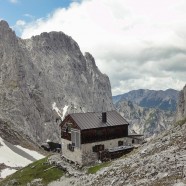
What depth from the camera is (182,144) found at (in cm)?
4325

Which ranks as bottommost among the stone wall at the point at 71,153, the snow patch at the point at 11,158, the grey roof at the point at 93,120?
the snow patch at the point at 11,158

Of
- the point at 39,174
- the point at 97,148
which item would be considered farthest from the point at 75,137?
the point at 39,174

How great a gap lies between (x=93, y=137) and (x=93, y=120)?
3496 millimetres

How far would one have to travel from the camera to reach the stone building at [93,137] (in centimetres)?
6419

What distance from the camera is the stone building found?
6419 cm

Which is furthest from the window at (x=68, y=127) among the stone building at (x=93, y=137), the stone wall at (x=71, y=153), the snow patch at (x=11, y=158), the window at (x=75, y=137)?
the snow patch at (x=11, y=158)

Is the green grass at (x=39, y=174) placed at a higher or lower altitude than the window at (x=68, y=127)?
lower

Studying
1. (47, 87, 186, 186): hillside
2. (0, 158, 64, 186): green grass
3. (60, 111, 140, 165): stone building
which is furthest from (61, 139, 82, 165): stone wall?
(47, 87, 186, 186): hillside

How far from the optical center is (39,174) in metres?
59.2

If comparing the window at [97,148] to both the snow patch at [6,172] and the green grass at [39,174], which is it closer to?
the green grass at [39,174]

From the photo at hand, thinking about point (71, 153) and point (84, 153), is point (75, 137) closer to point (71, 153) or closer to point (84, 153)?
point (71, 153)

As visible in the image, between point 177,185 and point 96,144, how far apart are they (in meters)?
37.2

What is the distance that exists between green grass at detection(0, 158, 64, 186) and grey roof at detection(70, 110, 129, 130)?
9.51m

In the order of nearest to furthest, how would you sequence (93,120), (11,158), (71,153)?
(71,153) → (93,120) → (11,158)
